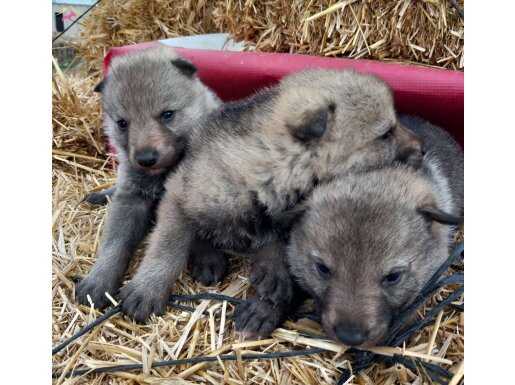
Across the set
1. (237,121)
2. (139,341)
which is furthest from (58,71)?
(139,341)

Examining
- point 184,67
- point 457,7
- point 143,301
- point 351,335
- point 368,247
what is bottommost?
point 143,301

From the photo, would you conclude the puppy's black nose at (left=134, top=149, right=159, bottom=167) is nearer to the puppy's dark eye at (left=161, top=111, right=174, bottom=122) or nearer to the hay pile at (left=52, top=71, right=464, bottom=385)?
the puppy's dark eye at (left=161, top=111, right=174, bottom=122)

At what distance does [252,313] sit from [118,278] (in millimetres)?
899

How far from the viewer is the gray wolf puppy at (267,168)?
285 centimetres

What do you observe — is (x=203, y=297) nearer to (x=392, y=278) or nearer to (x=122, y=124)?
(x=392, y=278)

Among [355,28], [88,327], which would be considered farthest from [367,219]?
Result: [355,28]

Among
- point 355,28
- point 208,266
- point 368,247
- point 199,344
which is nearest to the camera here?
point 368,247

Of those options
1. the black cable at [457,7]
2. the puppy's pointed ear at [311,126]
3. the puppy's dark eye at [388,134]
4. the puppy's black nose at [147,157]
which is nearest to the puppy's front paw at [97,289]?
the puppy's black nose at [147,157]

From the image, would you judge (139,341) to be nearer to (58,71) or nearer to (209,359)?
(209,359)

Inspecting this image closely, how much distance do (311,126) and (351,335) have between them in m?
1.08

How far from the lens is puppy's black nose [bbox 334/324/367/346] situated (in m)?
2.29

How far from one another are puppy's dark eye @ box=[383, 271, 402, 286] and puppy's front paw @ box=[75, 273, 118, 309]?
154 cm

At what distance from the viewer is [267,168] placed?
2846 mm

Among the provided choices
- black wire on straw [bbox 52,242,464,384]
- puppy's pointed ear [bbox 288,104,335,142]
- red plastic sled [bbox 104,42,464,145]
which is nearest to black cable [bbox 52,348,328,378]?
black wire on straw [bbox 52,242,464,384]
